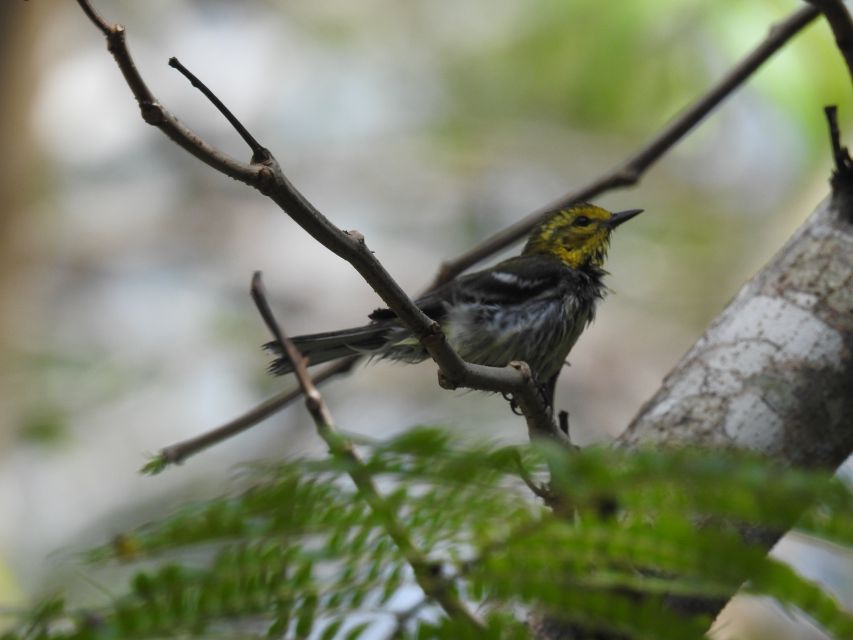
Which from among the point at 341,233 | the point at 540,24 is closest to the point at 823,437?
the point at 341,233

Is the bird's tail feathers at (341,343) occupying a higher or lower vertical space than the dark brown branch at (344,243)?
higher

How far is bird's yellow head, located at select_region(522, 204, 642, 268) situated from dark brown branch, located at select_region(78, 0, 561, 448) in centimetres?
316

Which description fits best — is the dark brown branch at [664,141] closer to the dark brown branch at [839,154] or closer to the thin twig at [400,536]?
the dark brown branch at [839,154]

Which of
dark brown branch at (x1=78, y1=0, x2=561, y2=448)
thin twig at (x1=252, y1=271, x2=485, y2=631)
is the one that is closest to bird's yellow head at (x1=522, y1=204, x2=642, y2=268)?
dark brown branch at (x1=78, y1=0, x2=561, y2=448)

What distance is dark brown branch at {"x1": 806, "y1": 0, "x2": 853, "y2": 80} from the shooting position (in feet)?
10.5

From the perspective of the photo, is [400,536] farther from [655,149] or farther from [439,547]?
[655,149]

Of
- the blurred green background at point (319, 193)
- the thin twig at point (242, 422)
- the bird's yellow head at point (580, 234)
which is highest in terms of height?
the blurred green background at point (319, 193)

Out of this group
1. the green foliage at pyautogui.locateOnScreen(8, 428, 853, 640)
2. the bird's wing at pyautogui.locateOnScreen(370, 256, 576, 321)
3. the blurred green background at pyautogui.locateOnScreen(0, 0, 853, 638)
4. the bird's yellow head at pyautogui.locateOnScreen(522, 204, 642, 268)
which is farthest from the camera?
the blurred green background at pyautogui.locateOnScreen(0, 0, 853, 638)

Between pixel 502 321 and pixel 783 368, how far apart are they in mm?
1782

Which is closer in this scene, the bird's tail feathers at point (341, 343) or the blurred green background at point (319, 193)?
the bird's tail feathers at point (341, 343)

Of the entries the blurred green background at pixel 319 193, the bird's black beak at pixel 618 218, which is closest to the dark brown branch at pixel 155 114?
the bird's black beak at pixel 618 218

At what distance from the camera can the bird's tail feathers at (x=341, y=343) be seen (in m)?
4.45

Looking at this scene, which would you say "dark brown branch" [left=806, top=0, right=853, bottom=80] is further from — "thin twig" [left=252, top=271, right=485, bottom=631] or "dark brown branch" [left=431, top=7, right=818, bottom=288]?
"thin twig" [left=252, top=271, right=485, bottom=631]

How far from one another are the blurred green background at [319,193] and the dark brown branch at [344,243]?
5.10m
